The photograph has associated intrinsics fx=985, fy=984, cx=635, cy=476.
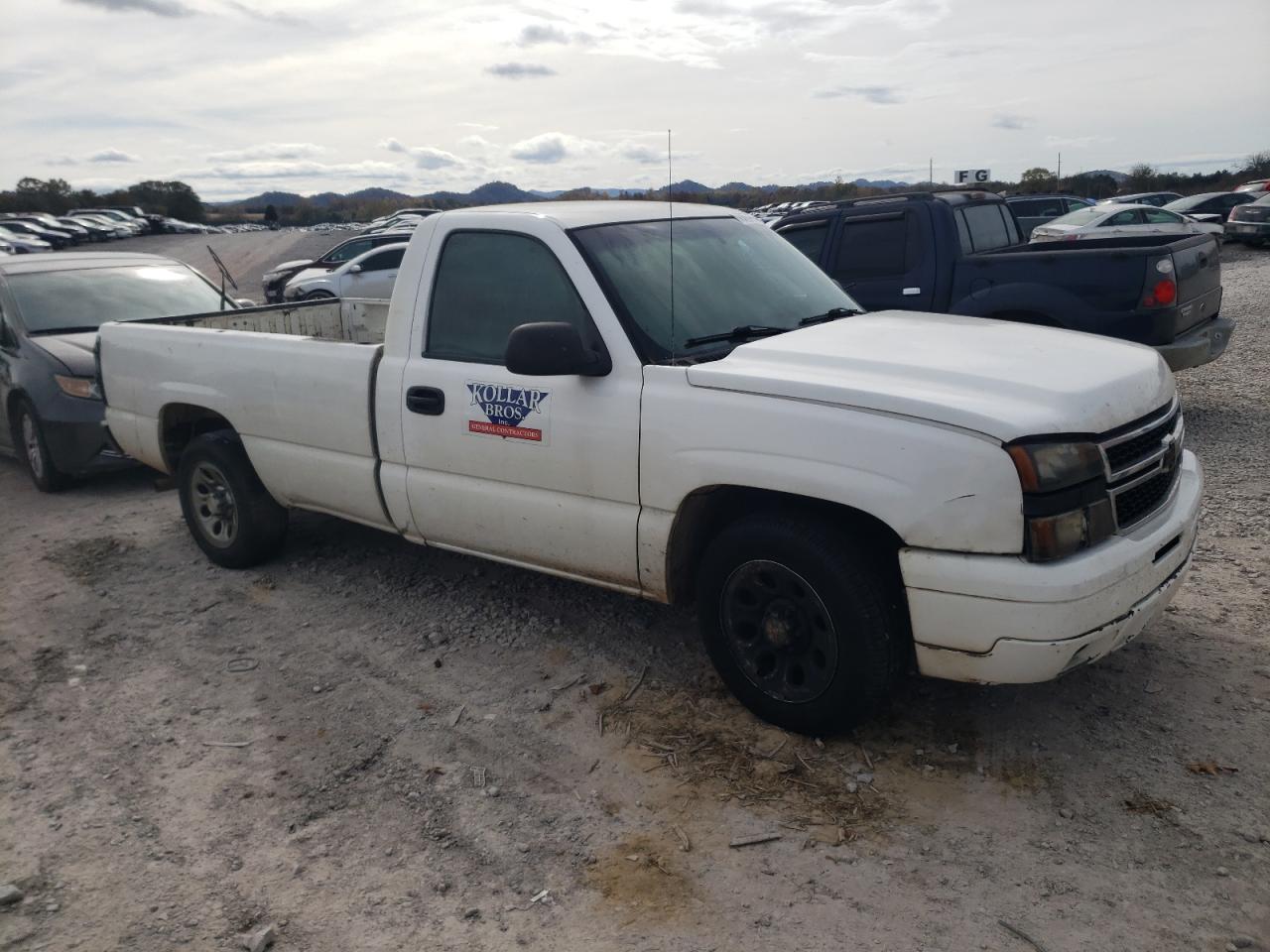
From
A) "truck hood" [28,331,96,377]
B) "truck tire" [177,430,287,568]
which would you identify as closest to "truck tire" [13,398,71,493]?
"truck hood" [28,331,96,377]

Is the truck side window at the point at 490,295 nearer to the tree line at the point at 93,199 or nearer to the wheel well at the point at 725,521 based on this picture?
the wheel well at the point at 725,521

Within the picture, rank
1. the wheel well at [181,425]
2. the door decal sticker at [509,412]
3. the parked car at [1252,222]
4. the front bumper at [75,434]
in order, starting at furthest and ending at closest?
the parked car at [1252,222] → the front bumper at [75,434] → the wheel well at [181,425] → the door decal sticker at [509,412]

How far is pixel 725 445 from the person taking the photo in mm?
3453

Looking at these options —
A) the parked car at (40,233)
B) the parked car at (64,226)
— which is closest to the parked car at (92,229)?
the parked car at (64,226)

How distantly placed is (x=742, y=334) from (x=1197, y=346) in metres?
4.77

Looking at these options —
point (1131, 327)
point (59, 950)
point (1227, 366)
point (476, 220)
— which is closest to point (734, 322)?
point (476, 220)

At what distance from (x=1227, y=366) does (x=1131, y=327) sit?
11.7 ft

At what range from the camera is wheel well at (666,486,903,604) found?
3377 millimetres

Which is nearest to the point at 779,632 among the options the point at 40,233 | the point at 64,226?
the point at 40,233

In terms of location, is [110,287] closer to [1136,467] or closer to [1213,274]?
[1136,467]

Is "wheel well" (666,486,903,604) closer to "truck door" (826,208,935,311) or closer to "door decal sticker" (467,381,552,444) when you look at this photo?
"door decal sticker" (467,381,552,444)

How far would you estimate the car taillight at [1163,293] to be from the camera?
6898mm

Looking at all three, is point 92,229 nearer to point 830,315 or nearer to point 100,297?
point 100,297

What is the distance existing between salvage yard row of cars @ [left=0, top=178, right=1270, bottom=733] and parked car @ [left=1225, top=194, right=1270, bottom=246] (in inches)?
893
